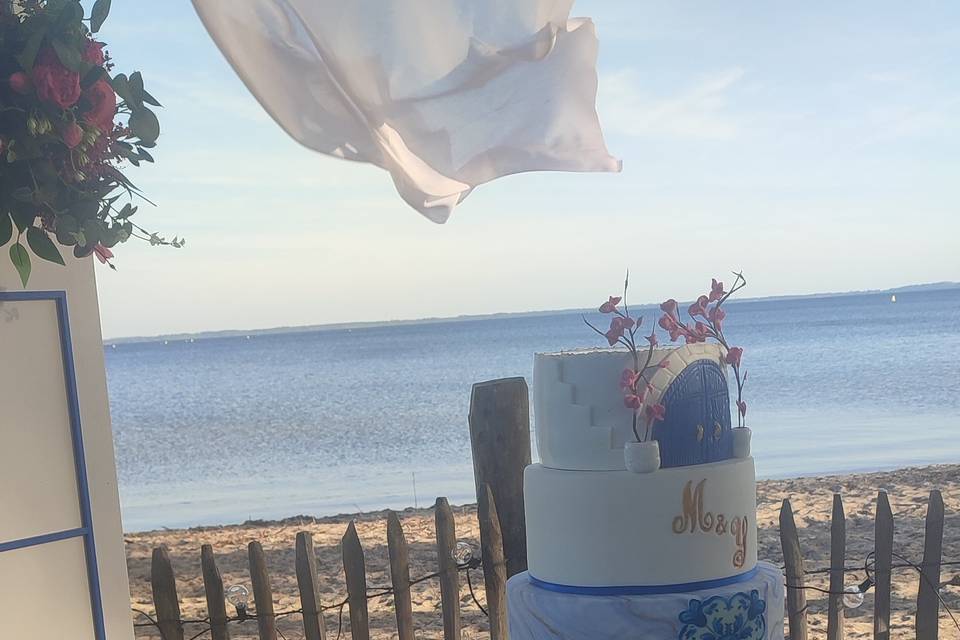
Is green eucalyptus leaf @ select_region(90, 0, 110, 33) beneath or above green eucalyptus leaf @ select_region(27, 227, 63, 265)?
above

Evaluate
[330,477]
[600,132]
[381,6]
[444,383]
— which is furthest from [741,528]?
[444,383]

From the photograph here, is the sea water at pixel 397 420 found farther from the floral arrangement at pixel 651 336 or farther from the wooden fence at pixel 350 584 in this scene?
the wooden fence at pixel 350 584

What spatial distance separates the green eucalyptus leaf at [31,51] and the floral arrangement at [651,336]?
3.58 ft

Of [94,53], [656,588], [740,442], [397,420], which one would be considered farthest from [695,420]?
[397,420]

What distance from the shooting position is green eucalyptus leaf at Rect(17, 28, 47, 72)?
5.34ft

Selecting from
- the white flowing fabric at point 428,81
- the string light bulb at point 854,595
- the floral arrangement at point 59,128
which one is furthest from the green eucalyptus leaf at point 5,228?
the string light bulb at point 854,595

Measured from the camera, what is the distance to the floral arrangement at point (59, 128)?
1.65 m

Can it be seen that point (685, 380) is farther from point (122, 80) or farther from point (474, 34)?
point (122, 80)

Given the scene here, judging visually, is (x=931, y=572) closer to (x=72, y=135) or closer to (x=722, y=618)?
(x=722, y=618)

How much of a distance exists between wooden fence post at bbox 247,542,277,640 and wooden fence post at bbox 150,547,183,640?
0.23m

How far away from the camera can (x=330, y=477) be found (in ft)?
46.3

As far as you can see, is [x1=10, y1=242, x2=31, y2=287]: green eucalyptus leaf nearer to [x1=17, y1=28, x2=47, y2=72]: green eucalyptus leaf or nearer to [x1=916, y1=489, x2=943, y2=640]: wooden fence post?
[x1=17, y1=28, x2=47, y2=72]: green eucalyptus leaf

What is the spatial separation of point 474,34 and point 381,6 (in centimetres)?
18

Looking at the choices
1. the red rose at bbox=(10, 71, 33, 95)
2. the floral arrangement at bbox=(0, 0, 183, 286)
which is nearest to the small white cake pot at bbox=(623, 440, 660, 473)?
the floral arrangement at bbox=(0, 0, 183, 286)
